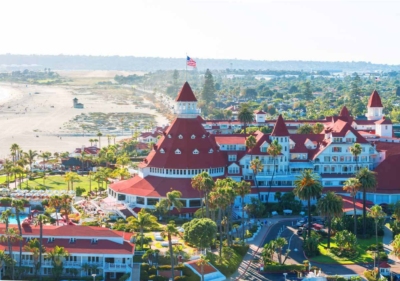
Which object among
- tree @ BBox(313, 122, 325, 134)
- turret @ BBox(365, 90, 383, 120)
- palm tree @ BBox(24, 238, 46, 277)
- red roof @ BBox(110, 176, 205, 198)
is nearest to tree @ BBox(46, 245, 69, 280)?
palm tree @ BBox(24, 238, 46, 277)

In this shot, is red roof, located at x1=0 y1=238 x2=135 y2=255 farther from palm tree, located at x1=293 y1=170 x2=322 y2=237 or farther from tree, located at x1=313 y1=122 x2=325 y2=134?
tree, located at x1=313 y1=122 x2=325 y2=134

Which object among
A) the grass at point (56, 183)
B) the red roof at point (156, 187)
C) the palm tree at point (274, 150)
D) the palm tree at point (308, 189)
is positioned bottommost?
the grass at point (56, 183)

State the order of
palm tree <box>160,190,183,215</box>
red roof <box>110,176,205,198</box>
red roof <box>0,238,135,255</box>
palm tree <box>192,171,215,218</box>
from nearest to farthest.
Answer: red roof <box>0,238,135,255</box> → palm tree <box>192,171,215,218</box> → palm tree <box>160,190,183,215</box> → red roof <box>110,176,205,198</box>

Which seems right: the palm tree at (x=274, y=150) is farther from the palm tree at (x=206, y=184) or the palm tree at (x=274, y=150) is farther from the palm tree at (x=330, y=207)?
the palm tree at (x=206, y=184)

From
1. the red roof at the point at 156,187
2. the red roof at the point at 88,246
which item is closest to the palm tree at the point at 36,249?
the red roof at the point at 88,246

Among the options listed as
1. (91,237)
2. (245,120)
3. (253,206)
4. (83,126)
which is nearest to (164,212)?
(253,206)

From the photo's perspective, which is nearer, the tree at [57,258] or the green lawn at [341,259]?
the tree at [57,258]

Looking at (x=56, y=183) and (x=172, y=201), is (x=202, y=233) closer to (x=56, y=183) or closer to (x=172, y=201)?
(x=172, y=201)
